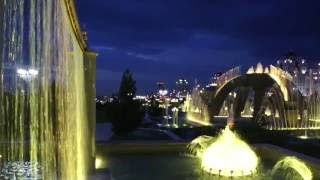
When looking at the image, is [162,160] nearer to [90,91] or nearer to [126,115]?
[90,91]

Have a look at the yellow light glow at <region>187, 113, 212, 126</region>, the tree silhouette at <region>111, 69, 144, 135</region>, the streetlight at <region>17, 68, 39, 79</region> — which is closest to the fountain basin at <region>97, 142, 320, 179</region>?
the streetlight at <region>17, 68, 39, 79</region>

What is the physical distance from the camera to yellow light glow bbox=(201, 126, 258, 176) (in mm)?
10898

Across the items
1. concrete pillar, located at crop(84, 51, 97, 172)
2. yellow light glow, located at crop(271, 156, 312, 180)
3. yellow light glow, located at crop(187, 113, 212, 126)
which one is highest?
concrete pillar, located at crop(84, 51, 97, 172)

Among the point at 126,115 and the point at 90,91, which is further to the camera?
the point at 126,115

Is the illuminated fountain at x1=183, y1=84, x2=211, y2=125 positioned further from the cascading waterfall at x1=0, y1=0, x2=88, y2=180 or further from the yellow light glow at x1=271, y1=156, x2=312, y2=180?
the cascading waterfall at x1=0, y1=0, x2=88, y2=180

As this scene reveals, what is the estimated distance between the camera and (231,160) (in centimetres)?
1095

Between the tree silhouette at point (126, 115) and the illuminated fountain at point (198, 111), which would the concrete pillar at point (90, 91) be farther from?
the illuminated fountain at point (198, 111)

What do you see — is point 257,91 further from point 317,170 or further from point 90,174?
point 90,174

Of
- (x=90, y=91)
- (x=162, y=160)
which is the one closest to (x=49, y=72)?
(x=90, y=91)

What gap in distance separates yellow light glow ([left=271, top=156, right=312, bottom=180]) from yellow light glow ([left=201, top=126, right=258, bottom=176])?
2.00ft

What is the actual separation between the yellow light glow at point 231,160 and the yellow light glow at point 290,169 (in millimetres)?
609

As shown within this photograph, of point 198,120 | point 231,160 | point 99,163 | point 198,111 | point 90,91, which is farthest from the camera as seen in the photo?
point 198,111

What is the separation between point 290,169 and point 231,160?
152 centimetres

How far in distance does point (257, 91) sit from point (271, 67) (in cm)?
219
